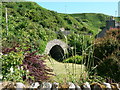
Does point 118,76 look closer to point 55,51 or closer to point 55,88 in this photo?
point 55,88

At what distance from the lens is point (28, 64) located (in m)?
4.48

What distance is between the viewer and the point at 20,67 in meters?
4.14

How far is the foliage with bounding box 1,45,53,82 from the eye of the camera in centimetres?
371

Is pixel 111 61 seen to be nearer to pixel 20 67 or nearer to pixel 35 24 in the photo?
pixel 20 67

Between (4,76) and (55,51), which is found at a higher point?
(55,51)

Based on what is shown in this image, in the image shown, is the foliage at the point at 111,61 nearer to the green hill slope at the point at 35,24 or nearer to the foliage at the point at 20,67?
the green hill slope at the point at 35,24

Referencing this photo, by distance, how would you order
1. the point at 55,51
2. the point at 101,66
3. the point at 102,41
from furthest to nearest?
the point at 55,51, the point at 102,41, the point at 101,66

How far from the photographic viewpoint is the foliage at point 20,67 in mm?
3715

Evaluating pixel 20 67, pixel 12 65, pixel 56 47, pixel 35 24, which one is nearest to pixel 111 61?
pixel 20 67

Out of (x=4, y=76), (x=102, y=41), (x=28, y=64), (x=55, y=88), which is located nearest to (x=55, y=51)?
(x=102, y=41)

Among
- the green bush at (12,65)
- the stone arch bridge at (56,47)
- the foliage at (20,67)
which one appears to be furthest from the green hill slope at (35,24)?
the green bush at (12,65)

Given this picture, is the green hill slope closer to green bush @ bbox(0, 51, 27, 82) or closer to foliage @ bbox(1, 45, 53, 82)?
foliage @ bbox(1, 45, 53, 82)

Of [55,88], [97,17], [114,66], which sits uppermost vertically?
[97,17]

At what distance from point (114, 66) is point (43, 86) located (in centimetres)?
369
